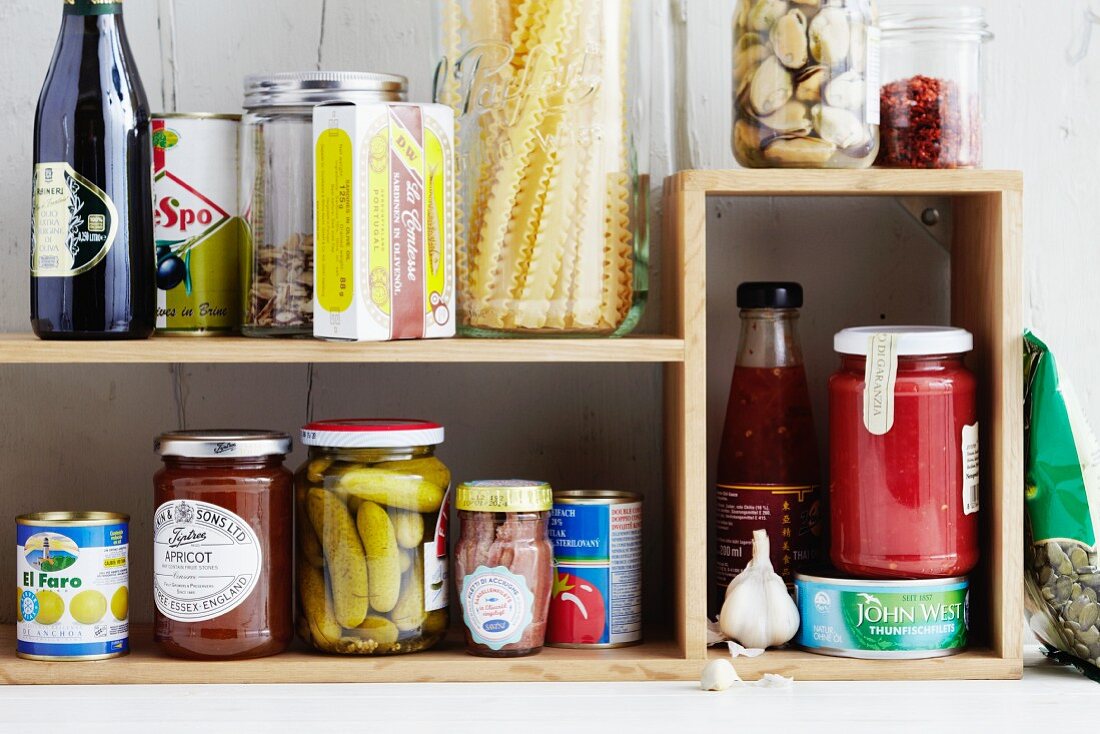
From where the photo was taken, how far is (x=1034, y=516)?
1.03 meters

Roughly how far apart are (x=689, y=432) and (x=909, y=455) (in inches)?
6.9

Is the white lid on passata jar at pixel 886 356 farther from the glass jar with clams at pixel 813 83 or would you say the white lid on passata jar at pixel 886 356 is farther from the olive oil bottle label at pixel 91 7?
the olive oil bottle label at pixel 91 7

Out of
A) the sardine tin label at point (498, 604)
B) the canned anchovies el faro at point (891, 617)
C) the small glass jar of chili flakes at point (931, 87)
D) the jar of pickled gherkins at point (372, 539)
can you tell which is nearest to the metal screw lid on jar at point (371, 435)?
the jar of pickled gherkins at point (372, 539)

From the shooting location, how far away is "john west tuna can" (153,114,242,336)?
1038 millimetres

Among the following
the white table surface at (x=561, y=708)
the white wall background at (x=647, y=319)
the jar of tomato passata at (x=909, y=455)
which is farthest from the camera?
the white wall background at (x=647, y=319)

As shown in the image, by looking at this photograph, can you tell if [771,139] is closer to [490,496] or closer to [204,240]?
[490,496]

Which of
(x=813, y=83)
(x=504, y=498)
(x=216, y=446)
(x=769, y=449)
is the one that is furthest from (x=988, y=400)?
(x=216, y=446)

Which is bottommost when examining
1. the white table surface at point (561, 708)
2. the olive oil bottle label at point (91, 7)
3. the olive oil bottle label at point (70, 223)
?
the white table surface at point (561, 708)

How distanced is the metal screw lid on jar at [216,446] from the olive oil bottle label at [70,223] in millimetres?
154

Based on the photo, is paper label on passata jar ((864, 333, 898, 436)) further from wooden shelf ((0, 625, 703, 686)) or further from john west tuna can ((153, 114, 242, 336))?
john west tuna can ((153, 114, 242, 336))

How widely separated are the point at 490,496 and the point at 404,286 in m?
0.18

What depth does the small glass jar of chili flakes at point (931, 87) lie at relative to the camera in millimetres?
1019

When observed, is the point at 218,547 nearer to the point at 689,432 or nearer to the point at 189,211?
the point at 189,211

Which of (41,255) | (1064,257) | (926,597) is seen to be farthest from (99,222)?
(1064,257)
